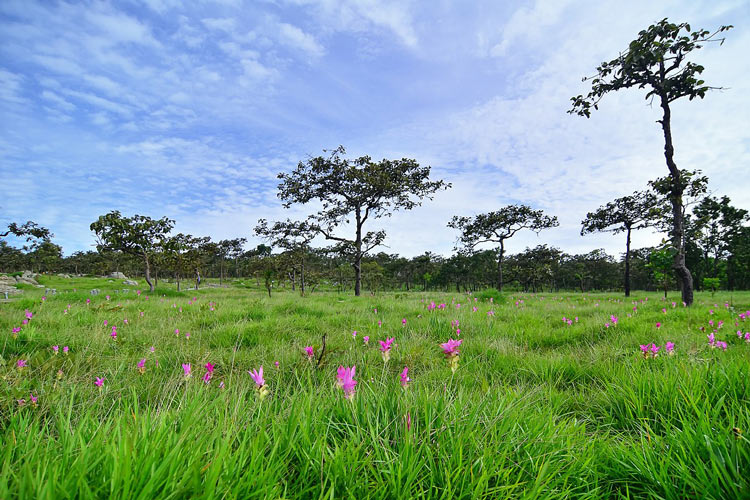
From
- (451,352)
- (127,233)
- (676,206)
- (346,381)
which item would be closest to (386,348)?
(451,352)

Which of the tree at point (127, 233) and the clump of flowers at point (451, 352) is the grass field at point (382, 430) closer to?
the clump of flowers at point (451, 352)

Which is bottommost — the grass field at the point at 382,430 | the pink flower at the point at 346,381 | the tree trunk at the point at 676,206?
the grass field at the point at 382,430

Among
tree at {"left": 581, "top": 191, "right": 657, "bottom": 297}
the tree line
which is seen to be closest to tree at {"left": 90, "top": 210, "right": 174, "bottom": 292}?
the tree line

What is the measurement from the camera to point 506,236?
34.7 meters

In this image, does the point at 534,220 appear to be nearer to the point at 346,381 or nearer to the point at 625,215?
the point at 625,215

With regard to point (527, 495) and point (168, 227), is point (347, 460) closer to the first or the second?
point (527, 495)

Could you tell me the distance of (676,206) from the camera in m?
9.46

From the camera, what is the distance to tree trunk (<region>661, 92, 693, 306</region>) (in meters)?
9.14

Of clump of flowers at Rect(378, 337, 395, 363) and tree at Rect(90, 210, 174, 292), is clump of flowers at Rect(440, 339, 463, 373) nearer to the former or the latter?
clump of flowers at Rect(378, 337, 395, 363)

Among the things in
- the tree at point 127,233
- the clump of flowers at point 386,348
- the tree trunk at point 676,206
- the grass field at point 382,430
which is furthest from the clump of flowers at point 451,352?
the tree at point 127,233

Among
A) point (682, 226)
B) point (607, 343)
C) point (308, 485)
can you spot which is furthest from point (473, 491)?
point (682, 226)

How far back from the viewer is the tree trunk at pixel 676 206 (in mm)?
9141

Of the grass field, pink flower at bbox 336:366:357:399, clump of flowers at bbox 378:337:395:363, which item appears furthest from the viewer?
clump of flowers at bbox 378:337:395:363

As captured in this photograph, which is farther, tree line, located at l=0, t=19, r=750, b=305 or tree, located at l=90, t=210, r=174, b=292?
tree, located at l=90, t=210, r=174, b=292
